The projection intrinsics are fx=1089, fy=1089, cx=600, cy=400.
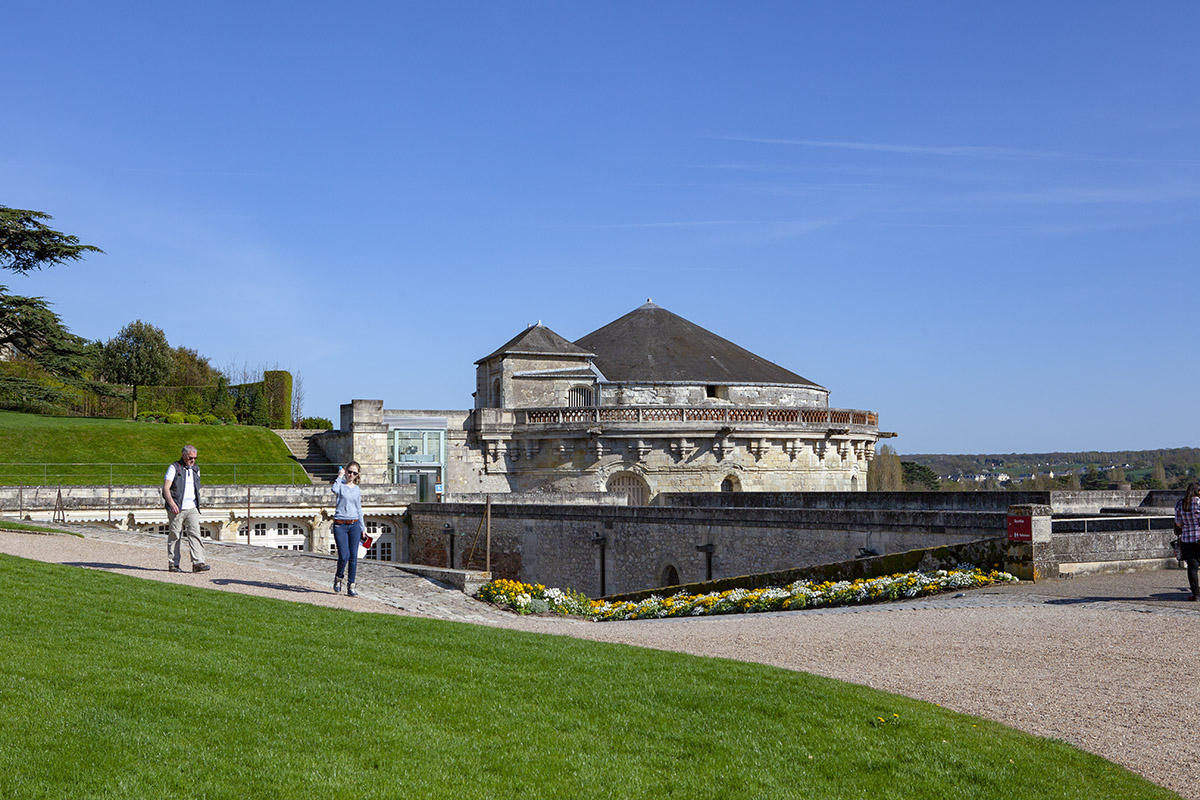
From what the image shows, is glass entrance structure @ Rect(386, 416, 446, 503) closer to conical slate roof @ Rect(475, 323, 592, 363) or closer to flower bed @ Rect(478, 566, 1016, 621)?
conical slate roof @ Rect(475, 323, 592, 363)

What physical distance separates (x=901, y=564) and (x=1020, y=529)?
174 cm

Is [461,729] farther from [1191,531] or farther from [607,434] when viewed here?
[607,434]

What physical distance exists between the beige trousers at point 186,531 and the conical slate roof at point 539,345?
21.8 m

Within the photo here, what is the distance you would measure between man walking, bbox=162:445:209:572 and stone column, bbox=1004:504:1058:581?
11.0 m

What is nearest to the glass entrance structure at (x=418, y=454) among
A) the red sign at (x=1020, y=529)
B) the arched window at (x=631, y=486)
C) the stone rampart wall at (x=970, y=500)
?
the arched window at (x=631, y=486)

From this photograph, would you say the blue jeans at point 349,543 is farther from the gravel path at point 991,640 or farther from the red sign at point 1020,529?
the red sign at point 1020,529

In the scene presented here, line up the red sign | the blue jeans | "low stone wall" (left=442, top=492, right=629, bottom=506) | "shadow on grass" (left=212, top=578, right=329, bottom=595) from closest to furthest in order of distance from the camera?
1. the blue jeans
2. "shadow on grass" (left=212, top=578, right=329, bottom=595)
3. the red sign
4. "low stone wall" (left=442, top=492, right=629, bottom=506)

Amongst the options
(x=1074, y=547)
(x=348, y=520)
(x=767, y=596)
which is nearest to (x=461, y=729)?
(x=348, y=520)

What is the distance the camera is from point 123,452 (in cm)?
3559

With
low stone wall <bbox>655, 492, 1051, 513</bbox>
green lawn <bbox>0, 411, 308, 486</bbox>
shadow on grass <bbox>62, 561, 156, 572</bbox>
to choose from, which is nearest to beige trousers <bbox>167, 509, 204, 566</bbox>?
shadow on grass <bbox>62, 561, 156, 572</bbox>

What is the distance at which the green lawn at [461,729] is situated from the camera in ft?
18.0

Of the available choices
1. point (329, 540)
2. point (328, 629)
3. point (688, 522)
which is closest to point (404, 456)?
point (329, 540)

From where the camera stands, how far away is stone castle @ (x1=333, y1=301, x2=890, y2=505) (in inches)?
1358

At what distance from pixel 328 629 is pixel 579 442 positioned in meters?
25.3
